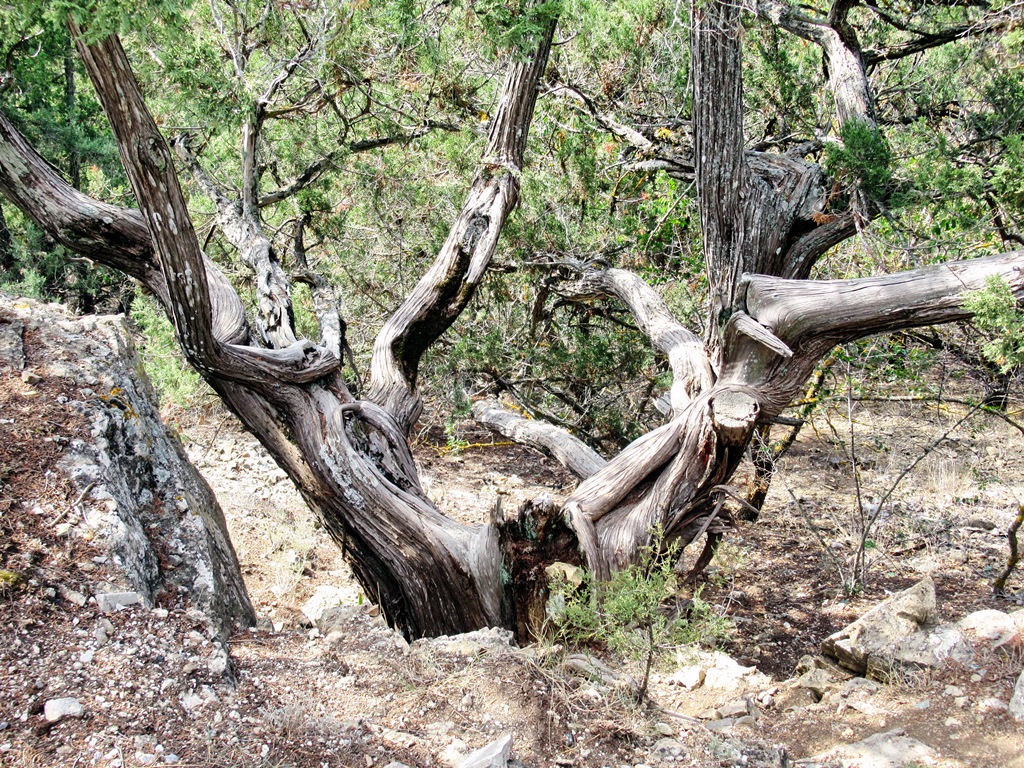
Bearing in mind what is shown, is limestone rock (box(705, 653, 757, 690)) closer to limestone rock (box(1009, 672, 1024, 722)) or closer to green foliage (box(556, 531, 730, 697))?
green foliage (box(556, 531, 730, 697))

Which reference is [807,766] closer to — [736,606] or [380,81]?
[736,606]

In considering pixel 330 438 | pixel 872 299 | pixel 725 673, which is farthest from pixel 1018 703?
pixel 330 438

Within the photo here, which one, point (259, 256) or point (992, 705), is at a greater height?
point (259, 256)

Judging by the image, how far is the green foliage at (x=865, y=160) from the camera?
3855 mm

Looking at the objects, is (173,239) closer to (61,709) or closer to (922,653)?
(61,709)

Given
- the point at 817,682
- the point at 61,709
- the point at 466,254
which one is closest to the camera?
the point at 61,709

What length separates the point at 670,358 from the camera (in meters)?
4.66

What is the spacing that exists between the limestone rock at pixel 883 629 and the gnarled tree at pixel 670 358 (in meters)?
0.85

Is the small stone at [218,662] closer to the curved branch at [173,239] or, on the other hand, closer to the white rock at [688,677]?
the curved branch at [173,239]

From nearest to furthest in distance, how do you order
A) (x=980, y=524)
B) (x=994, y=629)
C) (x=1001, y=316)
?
(x=1001, y=316), (x=994, y=629), (x=980, y=524)

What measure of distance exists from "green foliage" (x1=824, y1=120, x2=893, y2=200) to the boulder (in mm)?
3570

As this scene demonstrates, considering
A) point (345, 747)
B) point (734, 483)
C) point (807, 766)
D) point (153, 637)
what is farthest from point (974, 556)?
point (153, 637)

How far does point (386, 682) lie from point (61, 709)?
108 centimetres

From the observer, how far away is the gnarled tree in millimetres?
3555
